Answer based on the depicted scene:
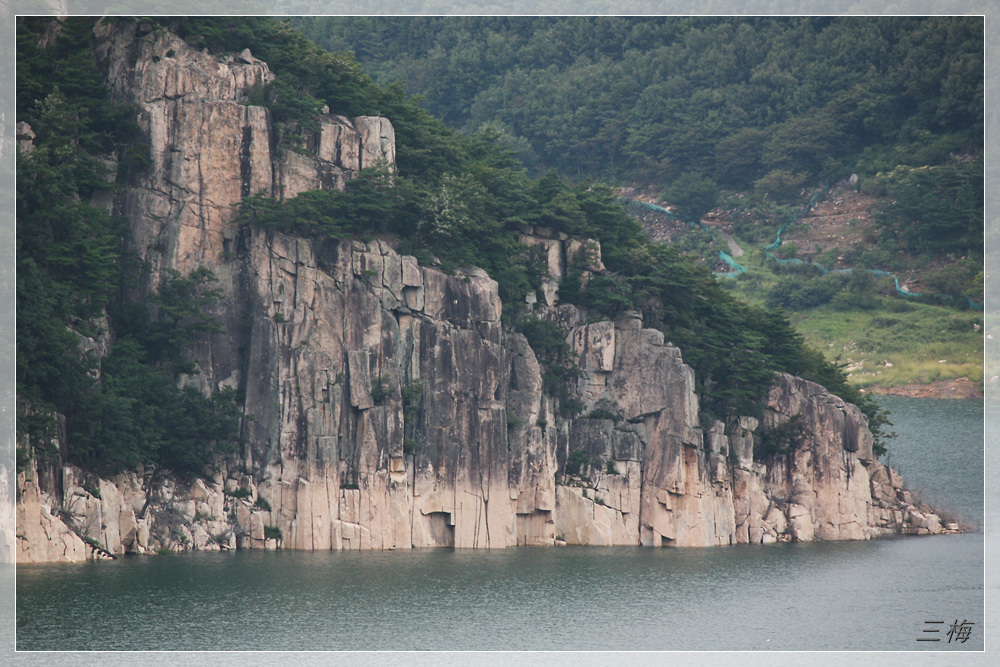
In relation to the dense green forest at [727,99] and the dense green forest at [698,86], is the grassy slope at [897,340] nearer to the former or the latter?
the dense green forest at [727,99]

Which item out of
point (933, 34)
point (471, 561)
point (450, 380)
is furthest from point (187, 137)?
point (933, 34)

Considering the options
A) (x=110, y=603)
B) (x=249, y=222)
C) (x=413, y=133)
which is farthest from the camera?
(x=413, y=133)

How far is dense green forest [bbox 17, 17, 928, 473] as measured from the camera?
4403 cm

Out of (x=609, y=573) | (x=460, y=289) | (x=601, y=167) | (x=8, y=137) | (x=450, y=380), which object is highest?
(x=601, y=167)

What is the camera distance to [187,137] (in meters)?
47.7

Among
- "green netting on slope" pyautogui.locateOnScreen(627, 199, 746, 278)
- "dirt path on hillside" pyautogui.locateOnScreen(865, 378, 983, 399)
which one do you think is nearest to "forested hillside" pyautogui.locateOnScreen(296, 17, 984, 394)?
"green netting on slope" pyautogui.locateOnScreen(627, 199, 746, 278)

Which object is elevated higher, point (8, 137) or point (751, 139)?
point (751, 139)

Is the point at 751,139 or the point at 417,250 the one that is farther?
the point at 751,139

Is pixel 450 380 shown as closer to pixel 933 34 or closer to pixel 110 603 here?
pixel 110 603

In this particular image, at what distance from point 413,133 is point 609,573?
17.4 m

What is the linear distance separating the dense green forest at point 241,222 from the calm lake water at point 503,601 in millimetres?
4935

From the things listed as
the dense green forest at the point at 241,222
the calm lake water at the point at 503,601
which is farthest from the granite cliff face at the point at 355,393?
the calm lake water at the point at 503,601

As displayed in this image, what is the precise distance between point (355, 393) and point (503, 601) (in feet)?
32.1

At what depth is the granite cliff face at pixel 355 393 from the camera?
46781 millimetres
